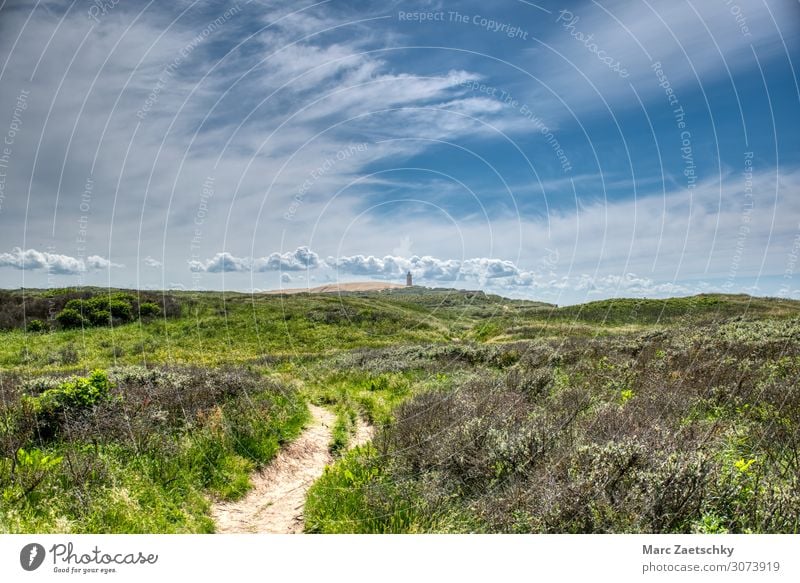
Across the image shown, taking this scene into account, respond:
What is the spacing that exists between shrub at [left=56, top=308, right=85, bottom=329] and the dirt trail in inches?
1076

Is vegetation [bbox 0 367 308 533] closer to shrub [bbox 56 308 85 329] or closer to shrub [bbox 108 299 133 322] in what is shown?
shrub [bbox 56 308 85 329]

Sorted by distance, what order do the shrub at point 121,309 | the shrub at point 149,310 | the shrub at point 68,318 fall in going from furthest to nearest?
1. the shrub at point 149,310
2. the shrub at point 121,309
3. the shrub at point 68,318

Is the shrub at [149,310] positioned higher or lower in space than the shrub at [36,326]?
higher

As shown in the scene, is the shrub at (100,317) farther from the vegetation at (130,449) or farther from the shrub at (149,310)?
the vegetation at (130,449)

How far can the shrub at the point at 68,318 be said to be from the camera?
102ft

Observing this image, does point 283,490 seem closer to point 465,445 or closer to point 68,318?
point 465,445

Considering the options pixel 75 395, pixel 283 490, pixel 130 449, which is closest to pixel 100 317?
pixel 75 395

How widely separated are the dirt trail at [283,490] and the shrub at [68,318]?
2732 cm

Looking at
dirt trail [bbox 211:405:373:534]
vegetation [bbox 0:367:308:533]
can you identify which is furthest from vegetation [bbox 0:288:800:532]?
dirt trail [bbox 211:405:373:534]

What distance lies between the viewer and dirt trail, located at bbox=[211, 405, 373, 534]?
6.48m

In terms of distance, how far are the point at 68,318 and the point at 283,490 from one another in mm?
30232

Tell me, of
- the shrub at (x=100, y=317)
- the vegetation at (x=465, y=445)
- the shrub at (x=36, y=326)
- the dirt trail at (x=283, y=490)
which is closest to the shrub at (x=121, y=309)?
the shrub at (x=100, y=317)
